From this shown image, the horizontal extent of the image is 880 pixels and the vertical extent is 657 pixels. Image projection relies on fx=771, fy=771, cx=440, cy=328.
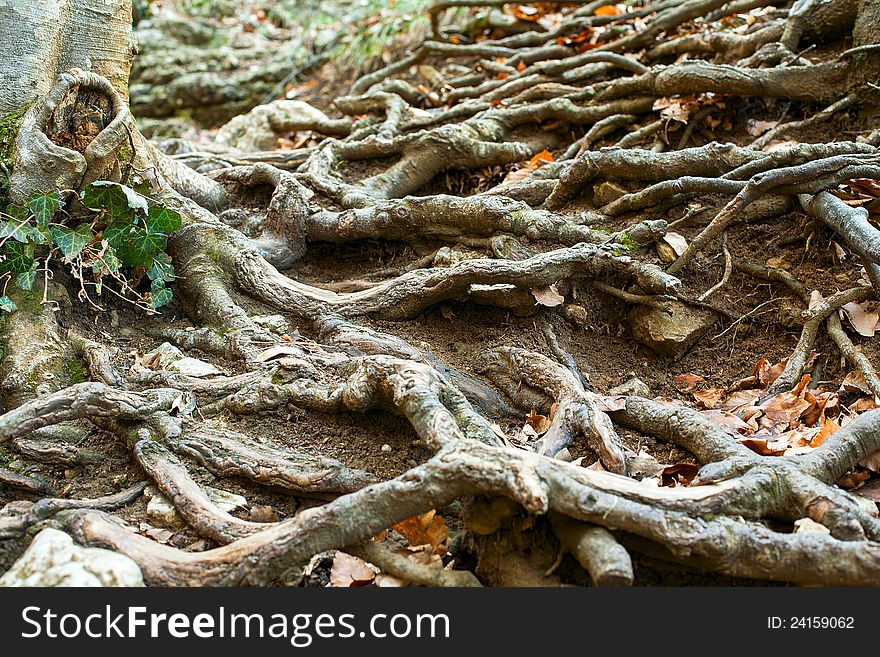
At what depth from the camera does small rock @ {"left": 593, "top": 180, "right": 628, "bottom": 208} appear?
4191 millimetres

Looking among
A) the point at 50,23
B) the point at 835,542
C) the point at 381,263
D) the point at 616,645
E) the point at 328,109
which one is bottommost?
the point at 616,645

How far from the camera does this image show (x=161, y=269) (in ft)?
11.9

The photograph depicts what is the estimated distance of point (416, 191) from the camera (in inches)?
196

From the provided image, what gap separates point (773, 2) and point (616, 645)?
17.0 ft

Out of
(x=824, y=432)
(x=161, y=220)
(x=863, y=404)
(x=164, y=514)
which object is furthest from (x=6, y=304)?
(x=863, y=404)

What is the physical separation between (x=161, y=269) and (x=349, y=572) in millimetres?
1853

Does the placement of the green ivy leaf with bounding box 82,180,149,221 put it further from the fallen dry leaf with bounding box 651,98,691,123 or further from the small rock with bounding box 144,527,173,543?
the fallen dry leaf with bounding box 651,98,691,123

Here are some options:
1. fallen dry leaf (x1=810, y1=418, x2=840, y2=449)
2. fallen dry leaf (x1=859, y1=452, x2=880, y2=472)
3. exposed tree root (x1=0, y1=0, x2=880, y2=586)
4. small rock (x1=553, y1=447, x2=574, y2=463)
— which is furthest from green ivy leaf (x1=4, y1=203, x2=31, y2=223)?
fallen dry leaf (x1=859, y1=452, x2=880, y2=472)

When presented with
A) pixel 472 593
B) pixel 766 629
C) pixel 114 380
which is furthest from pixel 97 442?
pixel 766 629

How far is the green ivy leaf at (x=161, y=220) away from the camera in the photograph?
3582 millimetres

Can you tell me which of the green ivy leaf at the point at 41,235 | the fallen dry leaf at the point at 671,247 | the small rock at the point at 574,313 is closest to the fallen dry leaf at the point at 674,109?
the fallen dry leaf at the point at 671,247

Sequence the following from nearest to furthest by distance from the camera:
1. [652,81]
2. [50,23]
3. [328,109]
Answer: [50,23], [652,81], [328,109]

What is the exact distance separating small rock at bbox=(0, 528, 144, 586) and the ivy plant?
135 centimetres

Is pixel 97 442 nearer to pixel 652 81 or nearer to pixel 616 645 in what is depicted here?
pixel 616 645
